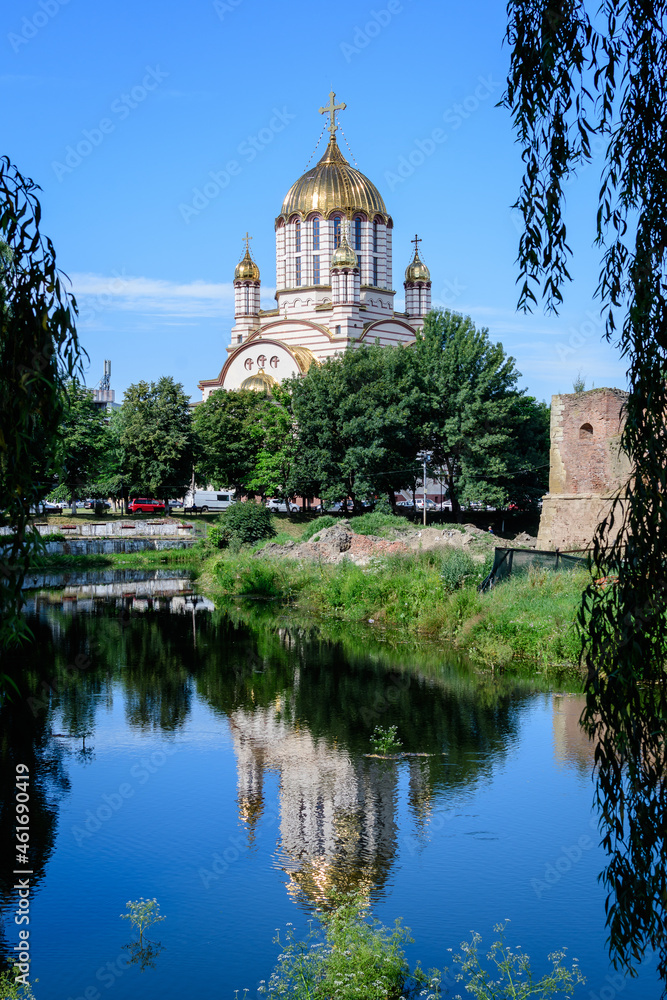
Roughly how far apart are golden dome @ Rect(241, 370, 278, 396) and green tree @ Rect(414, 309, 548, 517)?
10068mm

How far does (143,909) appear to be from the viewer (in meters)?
7.28

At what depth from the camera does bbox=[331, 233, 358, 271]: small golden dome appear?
44.5m

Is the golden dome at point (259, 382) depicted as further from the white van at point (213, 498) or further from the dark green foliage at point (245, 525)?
the dark green foliage at point (245, 525)

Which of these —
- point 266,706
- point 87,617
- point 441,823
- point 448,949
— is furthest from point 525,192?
point 87,617

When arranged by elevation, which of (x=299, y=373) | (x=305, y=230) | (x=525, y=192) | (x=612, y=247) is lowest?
(x=612, y=247)

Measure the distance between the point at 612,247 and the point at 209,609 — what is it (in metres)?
19.6

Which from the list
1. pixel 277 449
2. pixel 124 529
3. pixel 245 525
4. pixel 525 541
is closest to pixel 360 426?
pixel 277 449

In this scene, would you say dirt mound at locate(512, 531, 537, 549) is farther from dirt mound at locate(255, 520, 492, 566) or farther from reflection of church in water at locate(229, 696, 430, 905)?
reflection of church in water at locate(229, 696, 430, 905)

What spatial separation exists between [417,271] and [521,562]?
34150 mm

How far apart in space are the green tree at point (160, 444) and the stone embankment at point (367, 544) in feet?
38.4

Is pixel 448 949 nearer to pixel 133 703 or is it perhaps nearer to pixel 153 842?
Answer: pixel 153 842

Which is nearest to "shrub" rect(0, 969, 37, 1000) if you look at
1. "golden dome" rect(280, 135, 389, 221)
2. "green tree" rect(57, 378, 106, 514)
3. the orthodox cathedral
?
"green tree" rect(57, 378, 106, 514)

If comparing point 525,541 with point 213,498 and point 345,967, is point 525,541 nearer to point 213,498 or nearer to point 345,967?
point 345,967

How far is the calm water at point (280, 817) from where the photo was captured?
703 centimetres
